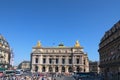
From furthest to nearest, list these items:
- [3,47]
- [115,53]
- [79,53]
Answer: [79,53]
[3,47]
[115,53]

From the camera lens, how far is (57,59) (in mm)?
178125

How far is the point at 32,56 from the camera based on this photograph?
6924 inches

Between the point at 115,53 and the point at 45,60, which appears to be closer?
the point at 115,53

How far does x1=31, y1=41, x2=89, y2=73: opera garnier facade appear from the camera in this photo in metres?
175

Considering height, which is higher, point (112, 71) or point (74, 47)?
point (74, 47)

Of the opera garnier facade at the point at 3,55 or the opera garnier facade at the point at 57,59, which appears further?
the opera garnier facade at the point at 57,59

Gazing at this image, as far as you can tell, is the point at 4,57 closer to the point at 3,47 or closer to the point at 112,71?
the point at 3,47

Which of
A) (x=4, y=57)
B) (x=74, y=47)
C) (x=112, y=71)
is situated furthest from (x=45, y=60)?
(x=112, y=71)

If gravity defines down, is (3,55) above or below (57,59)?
below

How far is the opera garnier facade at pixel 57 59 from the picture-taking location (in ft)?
574

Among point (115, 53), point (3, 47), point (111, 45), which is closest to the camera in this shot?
point (115, 53)

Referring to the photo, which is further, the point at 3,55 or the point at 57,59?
the point at 57,59

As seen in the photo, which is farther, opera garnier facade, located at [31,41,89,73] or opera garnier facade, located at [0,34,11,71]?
opera garnier facade, located at [31,41,89,73]

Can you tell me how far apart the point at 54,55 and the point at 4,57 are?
222 feet
